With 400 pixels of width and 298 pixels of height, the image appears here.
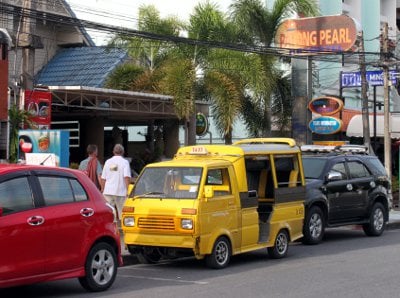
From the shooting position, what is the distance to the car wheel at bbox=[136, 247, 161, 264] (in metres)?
11.6

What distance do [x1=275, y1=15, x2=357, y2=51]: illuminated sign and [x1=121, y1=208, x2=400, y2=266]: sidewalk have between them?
6403mm

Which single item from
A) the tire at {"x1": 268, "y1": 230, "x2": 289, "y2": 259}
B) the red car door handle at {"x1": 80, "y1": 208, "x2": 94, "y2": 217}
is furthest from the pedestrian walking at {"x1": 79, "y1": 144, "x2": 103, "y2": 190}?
the red car door handle at {"x1": 80, "y1": 208, "x2": 94, "y2": 217}

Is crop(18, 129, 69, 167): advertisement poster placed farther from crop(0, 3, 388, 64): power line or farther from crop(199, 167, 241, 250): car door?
crop(199, 167, 241, 250): car door

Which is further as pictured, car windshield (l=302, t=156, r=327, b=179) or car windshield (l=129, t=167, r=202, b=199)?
car windshield (l=302, t=156, r=327, b=179)

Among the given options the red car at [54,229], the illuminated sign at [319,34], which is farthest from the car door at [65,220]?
the illuminated sign at [319,34]

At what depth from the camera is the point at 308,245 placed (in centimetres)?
1495

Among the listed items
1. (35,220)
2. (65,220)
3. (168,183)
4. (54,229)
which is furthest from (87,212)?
(168,183)

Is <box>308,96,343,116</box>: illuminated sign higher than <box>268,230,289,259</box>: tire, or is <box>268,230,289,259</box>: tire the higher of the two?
<box>308,96,343,116</box>: illuminated sign

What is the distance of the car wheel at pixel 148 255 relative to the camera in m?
11.6

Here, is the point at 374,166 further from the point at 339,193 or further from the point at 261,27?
the point at 261,27

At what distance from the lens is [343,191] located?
51.7 feet

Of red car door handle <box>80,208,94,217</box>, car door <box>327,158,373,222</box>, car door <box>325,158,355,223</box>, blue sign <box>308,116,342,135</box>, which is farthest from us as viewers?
blue sign <box>308,116,342,135</box>

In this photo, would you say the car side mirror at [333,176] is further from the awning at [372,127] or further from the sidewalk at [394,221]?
the awning at [372,127]

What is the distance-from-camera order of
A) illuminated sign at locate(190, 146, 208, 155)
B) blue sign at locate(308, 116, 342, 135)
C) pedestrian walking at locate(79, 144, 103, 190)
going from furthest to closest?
blue sign at locate(308, 116, 342, 135)
pedestrian walking at locate(79, 144, 103, 190)
illuminated sign at locate(190, 146, 208, 155)
